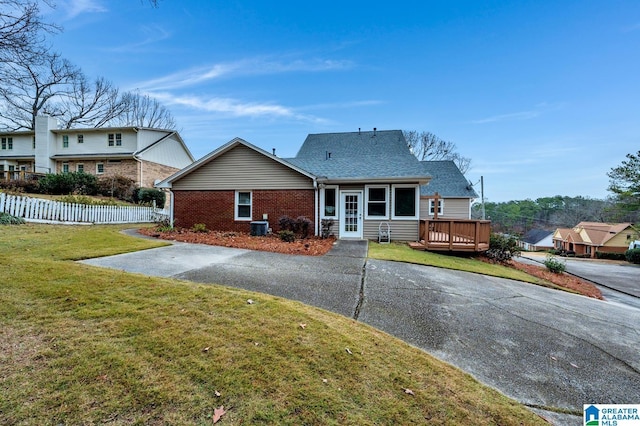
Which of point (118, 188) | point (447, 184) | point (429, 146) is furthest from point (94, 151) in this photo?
point (429, 146)

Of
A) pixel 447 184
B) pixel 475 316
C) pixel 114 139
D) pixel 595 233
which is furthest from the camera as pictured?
pixel 595 233

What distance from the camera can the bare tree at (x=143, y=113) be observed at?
36.0 metres

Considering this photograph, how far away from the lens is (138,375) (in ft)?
7.66

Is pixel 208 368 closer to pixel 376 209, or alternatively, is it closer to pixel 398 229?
pixel 376 209

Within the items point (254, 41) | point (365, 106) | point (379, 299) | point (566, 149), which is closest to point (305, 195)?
point (254, 41)

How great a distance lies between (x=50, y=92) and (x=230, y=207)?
31699 millimetres

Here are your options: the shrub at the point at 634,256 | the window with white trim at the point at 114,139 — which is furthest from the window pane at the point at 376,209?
the shrub at the point at 634,256

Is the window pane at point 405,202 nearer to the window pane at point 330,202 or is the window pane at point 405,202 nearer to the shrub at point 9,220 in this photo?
the window pane at point 330,202

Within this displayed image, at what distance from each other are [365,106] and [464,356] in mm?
23009

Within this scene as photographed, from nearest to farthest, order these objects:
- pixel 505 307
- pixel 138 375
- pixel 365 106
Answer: pixel 138 375, pixel 505 307, pixel 365 106

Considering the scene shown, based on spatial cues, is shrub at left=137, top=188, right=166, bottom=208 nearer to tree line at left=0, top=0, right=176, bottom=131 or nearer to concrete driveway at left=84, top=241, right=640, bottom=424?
tree line at left=0, top=0, right=176, bottom=131

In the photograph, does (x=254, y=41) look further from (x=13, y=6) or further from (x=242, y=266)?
(x=242, y=266)

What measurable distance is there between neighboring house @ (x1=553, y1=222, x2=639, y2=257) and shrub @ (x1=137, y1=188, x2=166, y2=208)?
43.4 metres

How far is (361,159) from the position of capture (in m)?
15.0
